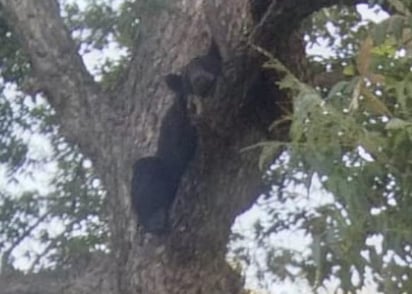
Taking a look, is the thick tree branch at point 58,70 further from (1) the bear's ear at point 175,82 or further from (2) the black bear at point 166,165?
(1) the bear's ear at point 175,82

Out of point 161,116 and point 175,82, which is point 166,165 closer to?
point 161,116

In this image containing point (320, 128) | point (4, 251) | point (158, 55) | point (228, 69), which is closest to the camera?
point (320, 128)

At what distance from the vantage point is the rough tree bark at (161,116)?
424cm

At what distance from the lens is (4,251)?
5164 millimetres

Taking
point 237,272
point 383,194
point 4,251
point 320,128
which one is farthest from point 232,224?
point 320,128

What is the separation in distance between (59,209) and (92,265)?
44cm

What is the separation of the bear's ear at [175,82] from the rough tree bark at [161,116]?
0.14 m

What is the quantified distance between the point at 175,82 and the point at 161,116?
37 centimetres

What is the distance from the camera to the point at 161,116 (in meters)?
4.65

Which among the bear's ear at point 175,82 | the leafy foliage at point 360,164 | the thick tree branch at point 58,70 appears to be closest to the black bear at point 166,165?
the bear's ear at point 175,82

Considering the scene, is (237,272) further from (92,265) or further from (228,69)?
(228,69)

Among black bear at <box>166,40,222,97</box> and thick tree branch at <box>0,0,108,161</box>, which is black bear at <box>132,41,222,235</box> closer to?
black bear at <box>166,40,222,97</box>

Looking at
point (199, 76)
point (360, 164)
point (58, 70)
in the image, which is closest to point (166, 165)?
point (199, 76)

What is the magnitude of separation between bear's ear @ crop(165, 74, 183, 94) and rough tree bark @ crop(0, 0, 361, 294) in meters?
0.14
